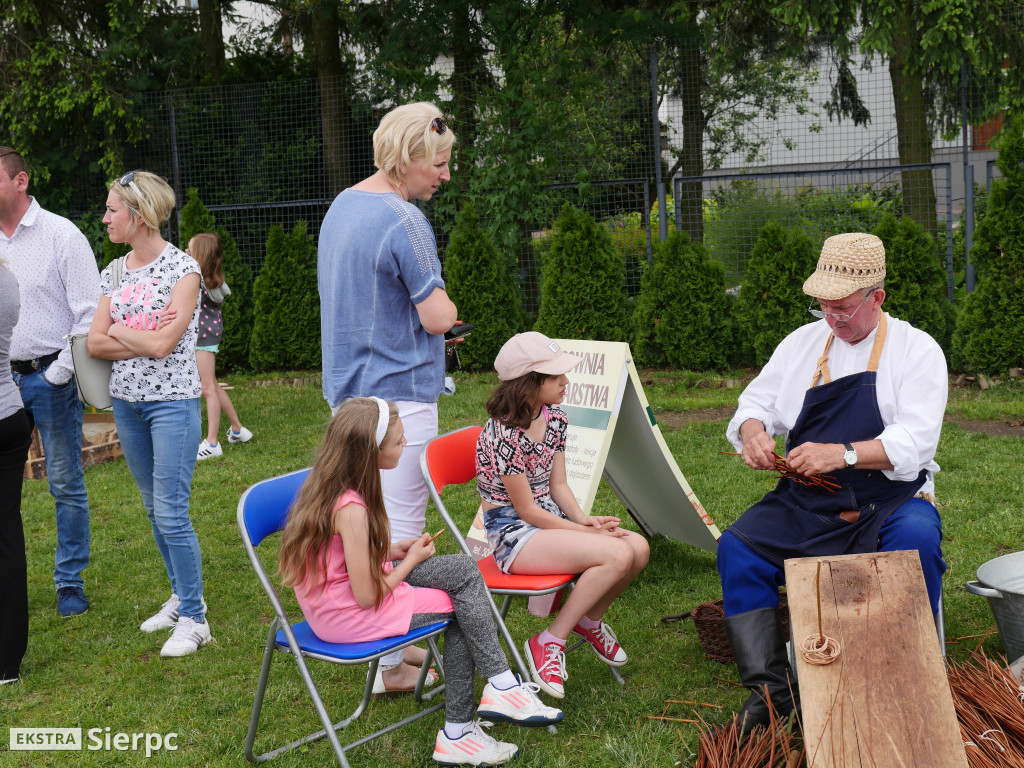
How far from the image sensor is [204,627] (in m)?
4.12

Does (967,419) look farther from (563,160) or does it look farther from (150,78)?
(150,78)

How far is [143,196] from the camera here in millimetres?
3846

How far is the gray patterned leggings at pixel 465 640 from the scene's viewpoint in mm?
3029

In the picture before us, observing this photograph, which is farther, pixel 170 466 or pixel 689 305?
pixel 689 305

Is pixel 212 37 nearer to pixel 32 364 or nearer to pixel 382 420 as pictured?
pixel 32 364

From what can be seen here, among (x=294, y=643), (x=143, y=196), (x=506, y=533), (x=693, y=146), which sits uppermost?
(x=693, y=146)

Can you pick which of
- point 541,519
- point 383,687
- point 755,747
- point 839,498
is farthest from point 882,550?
point 383,687

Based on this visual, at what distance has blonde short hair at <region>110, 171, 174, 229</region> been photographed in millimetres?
3832

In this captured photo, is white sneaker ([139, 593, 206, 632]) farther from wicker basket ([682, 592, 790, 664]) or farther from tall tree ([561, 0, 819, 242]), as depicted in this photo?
tall tree ([561, 0, 819, 242])

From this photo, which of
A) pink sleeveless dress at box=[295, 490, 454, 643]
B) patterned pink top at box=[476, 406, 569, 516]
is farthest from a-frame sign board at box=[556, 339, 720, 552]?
pink sleeveless dress at box=[295, 490, 454, 643]

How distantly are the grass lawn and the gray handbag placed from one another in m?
1.09

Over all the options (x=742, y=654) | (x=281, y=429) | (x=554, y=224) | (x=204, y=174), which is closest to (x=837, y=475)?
→ (x=742, y=654)

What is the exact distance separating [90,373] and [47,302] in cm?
50

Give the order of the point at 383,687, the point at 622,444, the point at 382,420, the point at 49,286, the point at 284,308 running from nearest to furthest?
the point at 382,420 < the point at 383,687 < the point at 49,286 < the point at 622,444 < the point at 284,308
